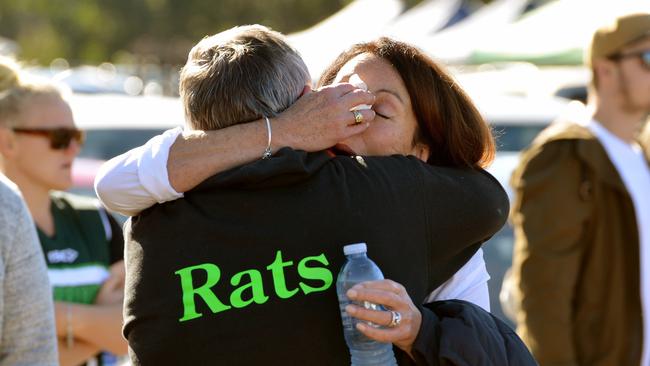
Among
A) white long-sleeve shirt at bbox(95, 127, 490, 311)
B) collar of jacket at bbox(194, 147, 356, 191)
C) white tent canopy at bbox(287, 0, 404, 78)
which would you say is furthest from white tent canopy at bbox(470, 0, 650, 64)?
collar of jacket at bbox(194, 147, 356, 191)

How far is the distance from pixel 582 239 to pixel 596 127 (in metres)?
0.45

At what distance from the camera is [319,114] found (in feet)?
7.66

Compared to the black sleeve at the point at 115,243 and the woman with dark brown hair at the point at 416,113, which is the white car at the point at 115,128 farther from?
the woman with dark brown hair at the point at 416,113

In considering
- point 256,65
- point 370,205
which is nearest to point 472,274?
point 370,205

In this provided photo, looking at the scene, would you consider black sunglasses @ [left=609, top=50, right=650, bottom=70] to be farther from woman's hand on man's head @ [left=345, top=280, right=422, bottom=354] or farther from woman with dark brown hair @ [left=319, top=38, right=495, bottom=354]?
woman's hand on man's head @ [left=345, top=280, right=422, bottom=354]

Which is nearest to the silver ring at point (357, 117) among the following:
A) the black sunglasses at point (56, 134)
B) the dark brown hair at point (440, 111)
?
the dark brown hair at point (440, 111)

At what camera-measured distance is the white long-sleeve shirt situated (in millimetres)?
2322

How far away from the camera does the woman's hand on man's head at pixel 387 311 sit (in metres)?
2.12

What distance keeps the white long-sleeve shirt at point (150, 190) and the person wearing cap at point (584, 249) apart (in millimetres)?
1769

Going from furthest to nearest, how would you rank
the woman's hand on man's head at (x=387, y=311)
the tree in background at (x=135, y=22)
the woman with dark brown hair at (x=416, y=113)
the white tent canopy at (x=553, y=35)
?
the tree in background at (x=135, y=22)
the white tent canopy at (x=553, y=35)
the woman with dark brown hair at (x=416, y=113)
the woman's hand on man's head at (x=387, y=311)

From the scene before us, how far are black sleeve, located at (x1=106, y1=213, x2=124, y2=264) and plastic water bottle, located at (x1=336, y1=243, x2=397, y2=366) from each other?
2316 millimetres

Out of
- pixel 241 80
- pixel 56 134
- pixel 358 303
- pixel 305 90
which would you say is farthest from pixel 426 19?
pixel 358 303

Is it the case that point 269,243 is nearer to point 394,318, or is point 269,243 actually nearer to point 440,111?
point 394,318

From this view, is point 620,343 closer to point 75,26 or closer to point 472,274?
point 472,274
